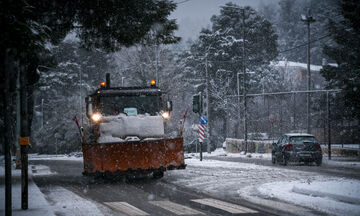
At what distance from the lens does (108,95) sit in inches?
704

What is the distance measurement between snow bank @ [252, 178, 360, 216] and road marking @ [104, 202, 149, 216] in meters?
3.62

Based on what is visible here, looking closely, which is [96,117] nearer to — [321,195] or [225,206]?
[225,206]

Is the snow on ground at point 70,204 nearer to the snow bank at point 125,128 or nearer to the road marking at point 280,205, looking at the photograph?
the snow bank at point 125,128

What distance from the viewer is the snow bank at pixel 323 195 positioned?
34.5ft

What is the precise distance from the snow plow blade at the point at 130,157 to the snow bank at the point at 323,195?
3494 mm

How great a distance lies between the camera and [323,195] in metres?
12.2

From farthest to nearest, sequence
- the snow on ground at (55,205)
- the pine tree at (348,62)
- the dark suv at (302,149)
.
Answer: the pine tree at (348,62)
the dark suv at (302,149)
the snow on ground at (55,205)

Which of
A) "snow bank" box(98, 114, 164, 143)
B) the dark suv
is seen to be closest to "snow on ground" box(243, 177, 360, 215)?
"snow bank" box(98, 114, 164, 143)

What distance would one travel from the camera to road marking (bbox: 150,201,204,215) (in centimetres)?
1034

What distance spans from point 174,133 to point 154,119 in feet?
104

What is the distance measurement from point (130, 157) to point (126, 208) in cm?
515

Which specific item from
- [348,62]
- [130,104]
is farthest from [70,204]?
[348,62]

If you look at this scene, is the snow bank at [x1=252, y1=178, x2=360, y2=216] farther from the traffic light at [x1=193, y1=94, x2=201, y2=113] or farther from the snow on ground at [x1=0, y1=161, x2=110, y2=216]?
the traffic light at [x1=193, y1=94, x2=201, y2=113]

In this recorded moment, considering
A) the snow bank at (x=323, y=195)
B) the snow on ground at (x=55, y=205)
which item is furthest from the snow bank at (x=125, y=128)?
the snow bank at (x=323, y=195)
